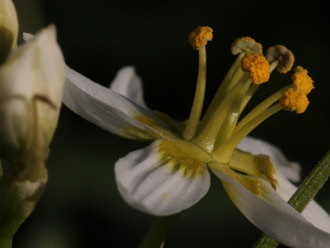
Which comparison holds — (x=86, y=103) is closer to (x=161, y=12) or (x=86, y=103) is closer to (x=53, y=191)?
(x=53, y=191)

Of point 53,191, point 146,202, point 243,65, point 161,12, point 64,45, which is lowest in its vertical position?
point 53,191

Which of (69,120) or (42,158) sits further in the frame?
(69,120)

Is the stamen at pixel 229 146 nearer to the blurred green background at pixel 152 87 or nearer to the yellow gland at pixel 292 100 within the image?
the yellow gland at pixel 292 100

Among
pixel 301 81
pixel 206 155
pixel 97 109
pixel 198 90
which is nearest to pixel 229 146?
pixel 206 155

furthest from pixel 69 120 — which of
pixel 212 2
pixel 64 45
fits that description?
pixel 212 2

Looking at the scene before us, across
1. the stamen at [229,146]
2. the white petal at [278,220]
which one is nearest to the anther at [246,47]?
the stamen at [229,146]

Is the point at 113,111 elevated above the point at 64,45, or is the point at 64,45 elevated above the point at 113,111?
the point at 113,111

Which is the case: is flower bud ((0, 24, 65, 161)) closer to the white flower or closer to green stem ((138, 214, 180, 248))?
the white flower

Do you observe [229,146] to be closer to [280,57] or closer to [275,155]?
[280,57]

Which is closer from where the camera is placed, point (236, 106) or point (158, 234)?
point (158, 234)
